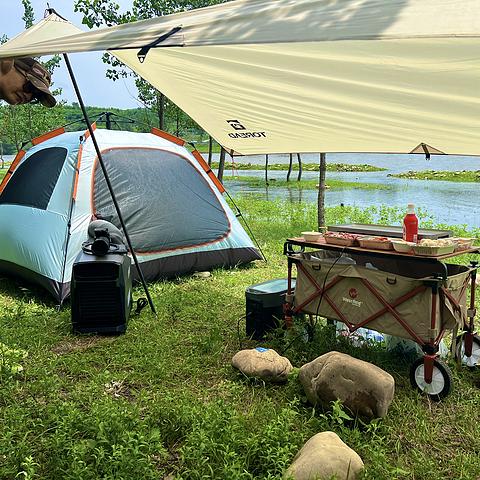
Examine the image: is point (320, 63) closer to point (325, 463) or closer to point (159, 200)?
point (325, 463)

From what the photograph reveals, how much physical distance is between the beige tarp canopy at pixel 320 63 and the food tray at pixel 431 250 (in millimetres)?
768

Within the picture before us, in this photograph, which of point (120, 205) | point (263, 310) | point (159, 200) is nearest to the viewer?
point (263, 310)

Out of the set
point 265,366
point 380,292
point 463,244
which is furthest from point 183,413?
point 463,244

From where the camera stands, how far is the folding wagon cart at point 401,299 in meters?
2.65

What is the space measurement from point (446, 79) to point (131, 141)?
4.04 meters

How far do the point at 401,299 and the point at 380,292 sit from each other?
0.16 m

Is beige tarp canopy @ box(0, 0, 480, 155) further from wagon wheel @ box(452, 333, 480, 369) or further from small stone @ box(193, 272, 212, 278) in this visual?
small stone @ box(193, 272, 212, 278)

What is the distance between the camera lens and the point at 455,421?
96.7 inches

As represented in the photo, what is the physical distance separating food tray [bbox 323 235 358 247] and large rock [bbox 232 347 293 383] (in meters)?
0.91

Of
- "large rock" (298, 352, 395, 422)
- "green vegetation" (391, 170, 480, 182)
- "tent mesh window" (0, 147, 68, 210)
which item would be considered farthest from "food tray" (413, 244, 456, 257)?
"green vegetation" (391, 170, 480, 182)

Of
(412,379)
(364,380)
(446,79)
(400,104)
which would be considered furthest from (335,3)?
(412,379)

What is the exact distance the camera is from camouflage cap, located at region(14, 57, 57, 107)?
229cm

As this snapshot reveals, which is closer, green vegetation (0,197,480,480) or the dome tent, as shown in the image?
green vegetation (0,197,480,480)

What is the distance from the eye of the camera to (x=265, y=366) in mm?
2855
